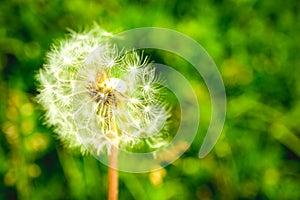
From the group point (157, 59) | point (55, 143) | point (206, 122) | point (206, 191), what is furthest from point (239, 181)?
point (55, 143)

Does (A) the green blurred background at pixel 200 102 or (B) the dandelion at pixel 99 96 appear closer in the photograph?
(B) the dandelion at pixel 99 96

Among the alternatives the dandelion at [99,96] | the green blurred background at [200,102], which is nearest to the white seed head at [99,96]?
the dandelion at [99,96]

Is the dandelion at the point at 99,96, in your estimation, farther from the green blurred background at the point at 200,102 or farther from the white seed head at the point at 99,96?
the green blurred background at the point at 200,102

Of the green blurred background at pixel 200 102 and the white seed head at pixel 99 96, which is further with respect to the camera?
the green blurred background at pixel 200 102

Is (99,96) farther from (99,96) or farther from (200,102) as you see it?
(200,102)

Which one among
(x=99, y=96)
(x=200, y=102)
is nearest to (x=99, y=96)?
(x=99, y=96)
